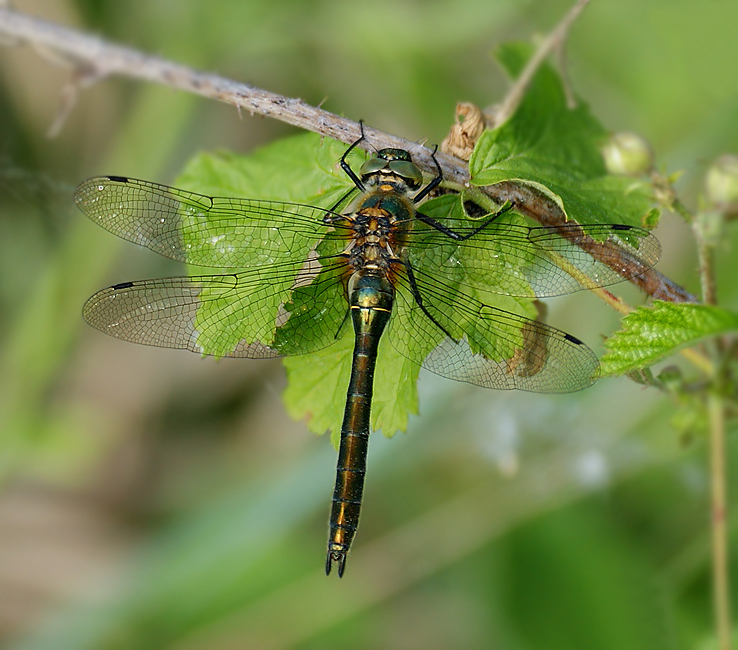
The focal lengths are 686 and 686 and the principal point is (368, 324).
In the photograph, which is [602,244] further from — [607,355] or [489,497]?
[489,497]

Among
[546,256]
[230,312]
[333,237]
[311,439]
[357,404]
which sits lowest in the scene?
[357,404]

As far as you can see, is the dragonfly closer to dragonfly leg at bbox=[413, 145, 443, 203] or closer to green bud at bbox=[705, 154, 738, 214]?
dragonfly leg at bbox=[413, 145, 443, 203]

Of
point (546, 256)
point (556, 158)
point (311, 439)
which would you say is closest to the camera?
point (546, 256)

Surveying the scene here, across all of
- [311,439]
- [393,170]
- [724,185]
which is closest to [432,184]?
[393,170]

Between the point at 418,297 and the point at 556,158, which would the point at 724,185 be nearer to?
the point at 556,158

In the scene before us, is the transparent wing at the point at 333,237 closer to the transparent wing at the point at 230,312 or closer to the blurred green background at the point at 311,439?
the transparent wing at the point at 230,312

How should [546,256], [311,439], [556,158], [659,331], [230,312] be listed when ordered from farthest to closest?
1. [311,439]
2. [556,158]
3. [230,312]
4. [546,256]
5. [659,331]

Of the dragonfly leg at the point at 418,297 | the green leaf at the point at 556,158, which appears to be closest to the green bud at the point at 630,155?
the green leaf at the point at 556,158
